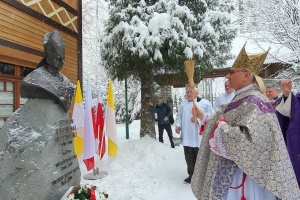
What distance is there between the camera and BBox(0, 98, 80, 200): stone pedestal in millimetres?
2531

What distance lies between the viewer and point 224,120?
7.88ft

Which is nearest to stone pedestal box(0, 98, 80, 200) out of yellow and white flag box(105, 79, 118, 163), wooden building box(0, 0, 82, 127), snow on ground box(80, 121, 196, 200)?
snow on ground box(80, 121, 196, 200)

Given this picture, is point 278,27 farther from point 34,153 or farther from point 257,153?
point 34,153

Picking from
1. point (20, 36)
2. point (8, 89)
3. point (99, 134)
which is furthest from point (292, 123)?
point (20, 36)

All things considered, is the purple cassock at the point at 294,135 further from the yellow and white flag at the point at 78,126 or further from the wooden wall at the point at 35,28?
the wooden wall at the point at 35,28

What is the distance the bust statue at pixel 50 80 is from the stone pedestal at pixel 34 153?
0.29ft

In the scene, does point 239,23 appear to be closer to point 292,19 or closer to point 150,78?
point 292,19

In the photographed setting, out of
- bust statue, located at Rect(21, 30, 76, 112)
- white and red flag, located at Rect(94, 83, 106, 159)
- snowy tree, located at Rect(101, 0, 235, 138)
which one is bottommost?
white and red flag, located at Rect(94, 83, 106, 159)

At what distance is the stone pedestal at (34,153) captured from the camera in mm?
2531

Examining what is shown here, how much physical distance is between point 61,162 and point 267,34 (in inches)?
360

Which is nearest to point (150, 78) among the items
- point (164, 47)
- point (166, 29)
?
point (164, 47)

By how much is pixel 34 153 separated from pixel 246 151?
193 cm

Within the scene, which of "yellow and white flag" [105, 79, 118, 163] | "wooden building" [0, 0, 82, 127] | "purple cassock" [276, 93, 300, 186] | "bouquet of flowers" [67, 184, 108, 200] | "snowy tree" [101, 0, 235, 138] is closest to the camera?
"bouquet of flowers" [67, 184, 108, 200]

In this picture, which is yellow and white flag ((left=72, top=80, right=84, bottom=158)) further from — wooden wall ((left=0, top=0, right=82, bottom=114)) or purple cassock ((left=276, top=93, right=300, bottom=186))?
purple cassock ((left=276, top=93, right=300, bottom=186))
